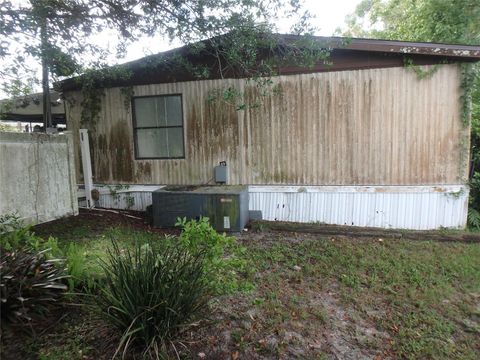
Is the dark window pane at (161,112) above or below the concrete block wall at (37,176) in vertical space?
above

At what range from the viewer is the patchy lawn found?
2.44 m

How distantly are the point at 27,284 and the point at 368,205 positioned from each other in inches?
211

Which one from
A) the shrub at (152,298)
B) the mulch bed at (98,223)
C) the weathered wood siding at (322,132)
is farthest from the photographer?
the weathered wood siding at (322,132)

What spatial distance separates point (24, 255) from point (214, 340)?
1.86m

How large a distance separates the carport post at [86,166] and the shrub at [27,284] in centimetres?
414

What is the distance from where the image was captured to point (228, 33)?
4.68m

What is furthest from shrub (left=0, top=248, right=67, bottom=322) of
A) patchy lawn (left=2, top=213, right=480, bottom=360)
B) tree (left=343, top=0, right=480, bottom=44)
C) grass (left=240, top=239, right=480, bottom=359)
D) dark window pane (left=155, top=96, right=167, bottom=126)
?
tree (left=343, top=0, right=480, bottom=44)

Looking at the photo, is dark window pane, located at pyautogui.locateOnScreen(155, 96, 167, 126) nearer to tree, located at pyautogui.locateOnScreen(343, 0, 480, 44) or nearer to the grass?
the grass

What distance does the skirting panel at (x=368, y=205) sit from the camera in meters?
5.59

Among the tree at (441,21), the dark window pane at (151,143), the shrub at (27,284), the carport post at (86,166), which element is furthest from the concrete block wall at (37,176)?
the tree at (441,21)

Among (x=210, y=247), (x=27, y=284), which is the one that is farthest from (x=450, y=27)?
(x=27, y=284)

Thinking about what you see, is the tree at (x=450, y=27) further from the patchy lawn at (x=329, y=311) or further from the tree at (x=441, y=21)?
the patchy lawn at (x=329, y=311)

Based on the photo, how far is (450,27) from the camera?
29.2ft

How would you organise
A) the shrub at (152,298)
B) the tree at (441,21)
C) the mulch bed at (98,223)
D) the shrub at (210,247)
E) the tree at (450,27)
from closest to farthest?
the shrub at (152,298)
the shrub at (210,247)
the mulch bed at (98,223)
the tree at (450,27)
the tree at (441,21)
